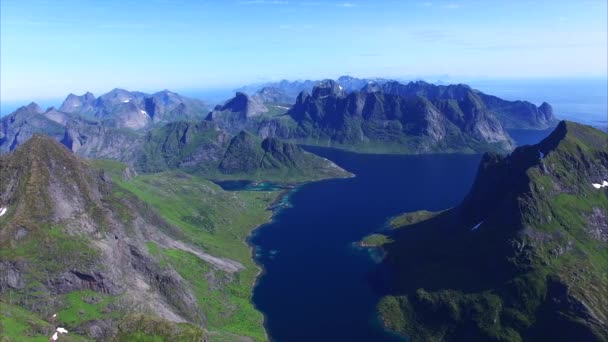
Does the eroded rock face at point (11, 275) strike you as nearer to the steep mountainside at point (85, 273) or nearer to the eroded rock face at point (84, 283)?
the steep mountainside at point (85, 273)

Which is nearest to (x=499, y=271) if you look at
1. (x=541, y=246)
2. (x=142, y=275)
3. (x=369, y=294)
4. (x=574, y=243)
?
(x=541, y=246)

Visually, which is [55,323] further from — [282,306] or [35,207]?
[282,306]

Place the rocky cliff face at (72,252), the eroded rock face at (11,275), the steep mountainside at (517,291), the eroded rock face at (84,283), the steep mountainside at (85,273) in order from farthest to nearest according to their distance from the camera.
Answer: the steep mountainside at (517,291) < the eroded rock face at (84,283) < the rocky cliff face at (72,252) < the eroded rock face at (11,275) < the steep mountainside at (85,273)

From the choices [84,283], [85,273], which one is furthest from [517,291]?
[84,283]

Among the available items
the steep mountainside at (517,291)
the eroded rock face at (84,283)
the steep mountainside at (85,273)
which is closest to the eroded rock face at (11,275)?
the steep mountainside at (85,273)

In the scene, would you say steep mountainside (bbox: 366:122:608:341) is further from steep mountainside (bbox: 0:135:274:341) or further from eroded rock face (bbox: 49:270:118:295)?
eroded rock face (bbox: 49:270:118:295)

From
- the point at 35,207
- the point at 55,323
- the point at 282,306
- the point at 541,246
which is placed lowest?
the point at 282,306
